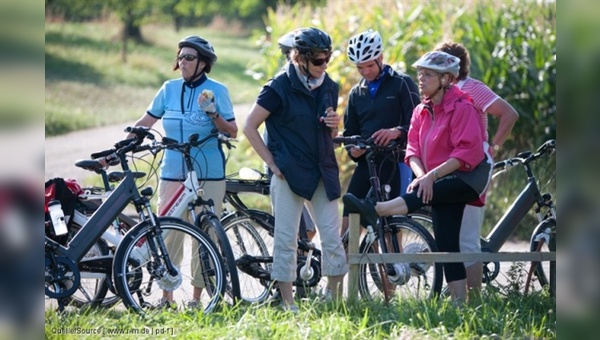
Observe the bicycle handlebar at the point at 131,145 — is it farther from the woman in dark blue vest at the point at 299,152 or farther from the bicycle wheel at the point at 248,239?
the bicycle wheel at the point at 248,239

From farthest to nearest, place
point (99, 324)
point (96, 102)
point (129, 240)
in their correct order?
point (96, 102) < point (129, 240) < point (99, 324)

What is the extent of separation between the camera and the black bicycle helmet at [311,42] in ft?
25.0

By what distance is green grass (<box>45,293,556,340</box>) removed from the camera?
264 inches

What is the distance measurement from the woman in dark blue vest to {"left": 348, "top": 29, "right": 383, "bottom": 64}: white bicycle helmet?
1.76ft

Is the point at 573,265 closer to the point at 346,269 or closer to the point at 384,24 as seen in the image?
the point at 346,269

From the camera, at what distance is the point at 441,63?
7629 mm

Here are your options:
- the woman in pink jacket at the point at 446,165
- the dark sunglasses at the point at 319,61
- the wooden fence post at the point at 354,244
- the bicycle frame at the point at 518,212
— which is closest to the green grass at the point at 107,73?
the bicycle frame at the point at 518,212

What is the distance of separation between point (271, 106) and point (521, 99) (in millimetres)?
7291

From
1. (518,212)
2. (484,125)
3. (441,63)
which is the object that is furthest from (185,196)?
(518,212)

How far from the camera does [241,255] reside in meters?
8.60

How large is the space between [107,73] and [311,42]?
23750 millimetres

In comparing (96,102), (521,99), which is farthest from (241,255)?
(96,102)

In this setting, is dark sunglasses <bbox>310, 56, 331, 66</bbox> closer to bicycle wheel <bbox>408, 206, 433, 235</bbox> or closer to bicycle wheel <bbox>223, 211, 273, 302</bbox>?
bicycle wheel <bbox>223, 211, 273, 302</bbox>

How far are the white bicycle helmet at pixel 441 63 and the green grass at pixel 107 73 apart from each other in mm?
10709
